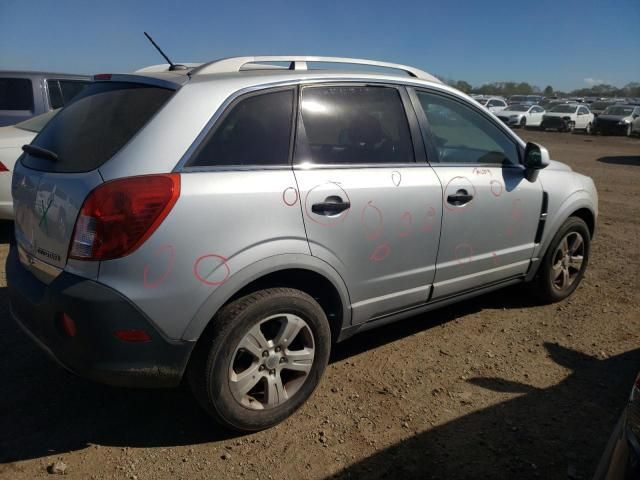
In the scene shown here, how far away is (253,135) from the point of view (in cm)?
261

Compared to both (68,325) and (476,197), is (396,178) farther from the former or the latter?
(68,325)

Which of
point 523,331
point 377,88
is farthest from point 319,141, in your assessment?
point 523,331

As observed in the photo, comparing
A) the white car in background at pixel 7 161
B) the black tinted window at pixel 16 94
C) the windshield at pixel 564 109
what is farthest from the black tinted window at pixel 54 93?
the windshield at pixel 564 109

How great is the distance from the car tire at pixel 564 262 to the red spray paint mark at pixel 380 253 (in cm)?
180

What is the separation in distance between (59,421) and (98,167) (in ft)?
4.58

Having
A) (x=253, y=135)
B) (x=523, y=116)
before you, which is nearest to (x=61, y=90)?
(x=253, y=135)

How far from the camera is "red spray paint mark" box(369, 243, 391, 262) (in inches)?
118

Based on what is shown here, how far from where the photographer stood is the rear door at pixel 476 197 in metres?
3.36

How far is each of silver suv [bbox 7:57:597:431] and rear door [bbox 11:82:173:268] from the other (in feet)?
0.04

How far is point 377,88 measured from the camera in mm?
→ 3182

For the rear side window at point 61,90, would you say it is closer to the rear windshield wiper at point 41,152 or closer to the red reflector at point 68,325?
the rear windshield wiper at point 41,152

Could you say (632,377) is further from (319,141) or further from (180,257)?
(180,257)

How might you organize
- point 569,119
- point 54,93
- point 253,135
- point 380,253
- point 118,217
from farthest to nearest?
point 569,119, point 54,93, point 380,253, point 253,135, point 118,217

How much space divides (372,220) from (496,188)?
3.78 ft
